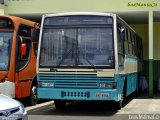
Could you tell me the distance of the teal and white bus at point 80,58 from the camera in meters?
13.8

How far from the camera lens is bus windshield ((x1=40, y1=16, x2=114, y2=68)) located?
13.9 m

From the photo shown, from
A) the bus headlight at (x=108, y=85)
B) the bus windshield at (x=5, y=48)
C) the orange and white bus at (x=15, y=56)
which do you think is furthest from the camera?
the bus windshield at (x=5, y=48)

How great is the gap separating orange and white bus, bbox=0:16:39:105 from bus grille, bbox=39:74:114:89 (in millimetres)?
1575

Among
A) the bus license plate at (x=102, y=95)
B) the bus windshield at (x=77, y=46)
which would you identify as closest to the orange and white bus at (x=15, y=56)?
the bus windshield at (x=77, y=46)

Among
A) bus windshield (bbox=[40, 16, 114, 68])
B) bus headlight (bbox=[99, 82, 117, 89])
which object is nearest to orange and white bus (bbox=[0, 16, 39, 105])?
bus windshield (bbox=[40, 16, 114, 68])

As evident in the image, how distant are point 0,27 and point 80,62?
134 inches

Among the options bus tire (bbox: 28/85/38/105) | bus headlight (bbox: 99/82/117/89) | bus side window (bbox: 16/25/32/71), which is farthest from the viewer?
bus tire (bbox: 28/85/38/105)

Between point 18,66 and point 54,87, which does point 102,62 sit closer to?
point 54,87

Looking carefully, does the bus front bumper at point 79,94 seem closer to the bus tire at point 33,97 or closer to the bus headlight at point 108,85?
the bus headlight at point 108,85

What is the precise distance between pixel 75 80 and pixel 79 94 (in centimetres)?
44

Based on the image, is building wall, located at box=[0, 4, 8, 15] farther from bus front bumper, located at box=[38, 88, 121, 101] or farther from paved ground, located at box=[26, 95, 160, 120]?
bus front bumper, located at box=[38, 88, 121, 101]

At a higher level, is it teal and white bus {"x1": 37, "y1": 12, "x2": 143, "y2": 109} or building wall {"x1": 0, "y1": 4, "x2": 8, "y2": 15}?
building wall {"x1": 0, "y1": 4, "x2": 8, "y2": 15}

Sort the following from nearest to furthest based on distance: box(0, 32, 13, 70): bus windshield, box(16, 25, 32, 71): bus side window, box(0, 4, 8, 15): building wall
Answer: box(0, 32, 13, 70): bus windshield < box(16, 25, 32, 71): bus side window < box(0, 4, 8, 15): building wall

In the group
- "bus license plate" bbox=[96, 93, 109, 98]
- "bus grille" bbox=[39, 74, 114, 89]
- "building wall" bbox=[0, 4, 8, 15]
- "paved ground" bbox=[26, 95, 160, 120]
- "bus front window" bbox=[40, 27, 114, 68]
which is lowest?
"paved ground" bbox=[26, 95, 160, 120]
